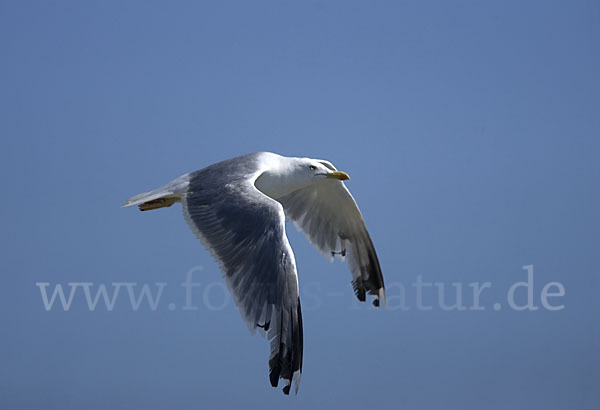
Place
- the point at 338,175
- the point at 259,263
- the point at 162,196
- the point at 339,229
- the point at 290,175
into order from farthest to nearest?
1. the point at 339,229
2. the point at 338,175
3. the point at 290,175
4. the point at 162,196
5. the point at 259,263

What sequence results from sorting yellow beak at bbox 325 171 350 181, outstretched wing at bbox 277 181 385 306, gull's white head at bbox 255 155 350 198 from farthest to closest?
outstretched wing at bbox 277 181 385 306 < yellow beak at bbox 325 171 350 181 < gull's white head at bbox 255 155 350 198

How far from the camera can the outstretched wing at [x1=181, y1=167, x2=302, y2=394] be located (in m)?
5.56

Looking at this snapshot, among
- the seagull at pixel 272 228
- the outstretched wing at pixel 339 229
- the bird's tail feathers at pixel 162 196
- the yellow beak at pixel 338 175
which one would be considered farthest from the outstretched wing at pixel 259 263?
the outstretched wing at pixel 339 229

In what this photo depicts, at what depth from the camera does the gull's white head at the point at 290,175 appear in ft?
23.0

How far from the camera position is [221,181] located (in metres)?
6.51

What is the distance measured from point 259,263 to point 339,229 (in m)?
2.24

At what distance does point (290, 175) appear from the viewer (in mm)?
7062

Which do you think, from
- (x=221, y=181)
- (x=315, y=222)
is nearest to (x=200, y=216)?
(x=221, y=181)

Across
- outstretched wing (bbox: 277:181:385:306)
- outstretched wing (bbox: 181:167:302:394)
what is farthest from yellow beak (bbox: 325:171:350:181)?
outstretched wing (bbox: 181:167:302:394)

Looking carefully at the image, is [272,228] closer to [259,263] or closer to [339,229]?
[259,263]

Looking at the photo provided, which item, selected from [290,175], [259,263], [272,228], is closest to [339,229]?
[290,175]

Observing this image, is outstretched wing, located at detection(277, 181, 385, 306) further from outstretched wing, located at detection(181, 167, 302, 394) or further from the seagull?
outstretched wing, located at detection(181, 167, 302, 394)

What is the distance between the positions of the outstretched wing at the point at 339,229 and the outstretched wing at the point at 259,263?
63.7 inches

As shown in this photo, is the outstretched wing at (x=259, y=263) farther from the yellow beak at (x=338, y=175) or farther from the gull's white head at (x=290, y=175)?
the yellow beak at (x=338, y=175)
